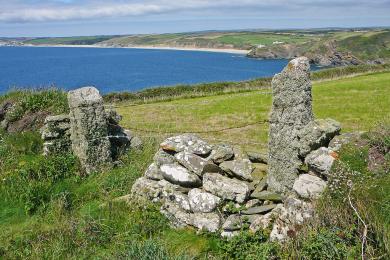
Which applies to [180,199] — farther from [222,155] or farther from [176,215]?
[222,155]

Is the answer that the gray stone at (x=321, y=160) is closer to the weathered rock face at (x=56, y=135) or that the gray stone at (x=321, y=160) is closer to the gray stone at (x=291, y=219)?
the gray stone at (x=291, y=219)

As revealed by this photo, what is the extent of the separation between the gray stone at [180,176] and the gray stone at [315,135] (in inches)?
107

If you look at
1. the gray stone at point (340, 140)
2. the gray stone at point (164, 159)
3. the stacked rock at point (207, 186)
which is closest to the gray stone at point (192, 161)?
the stacked rock at point (207, 186)

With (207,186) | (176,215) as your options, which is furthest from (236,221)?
(176,215)

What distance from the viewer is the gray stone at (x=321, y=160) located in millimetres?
9723

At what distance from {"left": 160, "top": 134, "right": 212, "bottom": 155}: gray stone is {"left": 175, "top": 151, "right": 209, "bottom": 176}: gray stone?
0.66 feet

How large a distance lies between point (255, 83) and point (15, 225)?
120 ft

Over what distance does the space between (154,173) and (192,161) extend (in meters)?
1.14

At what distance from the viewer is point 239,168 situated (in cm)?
1120

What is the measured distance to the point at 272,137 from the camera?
11.1 metres

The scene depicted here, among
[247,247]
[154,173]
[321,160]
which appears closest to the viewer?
[247,247]

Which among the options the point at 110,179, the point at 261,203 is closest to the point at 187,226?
the point at 261,203

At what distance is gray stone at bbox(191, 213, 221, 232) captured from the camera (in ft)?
33.0

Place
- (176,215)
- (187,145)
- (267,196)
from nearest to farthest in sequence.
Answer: (267,196)
(176,215)
(187,145)
